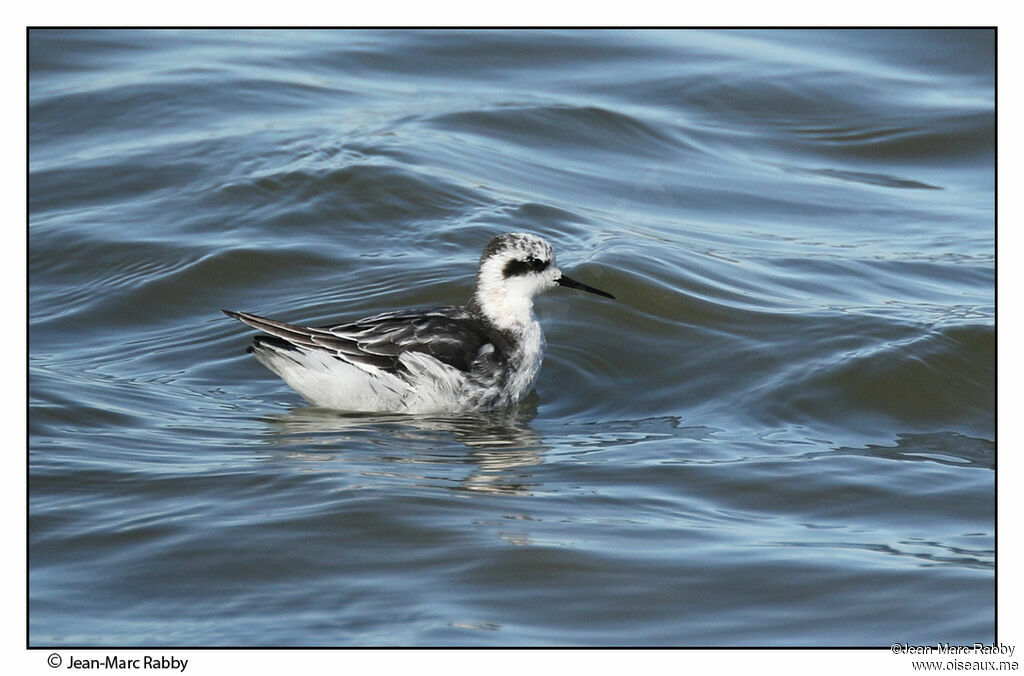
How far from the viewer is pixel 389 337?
8.81 m

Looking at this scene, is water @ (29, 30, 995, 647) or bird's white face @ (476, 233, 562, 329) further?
bird's white face @ (476, 233, 562, 329)

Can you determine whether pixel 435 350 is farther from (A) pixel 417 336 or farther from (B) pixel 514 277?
(B) pixel 514 277

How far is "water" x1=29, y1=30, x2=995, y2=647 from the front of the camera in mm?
6246

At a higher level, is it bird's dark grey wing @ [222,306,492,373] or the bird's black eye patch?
the bird's black eye patch

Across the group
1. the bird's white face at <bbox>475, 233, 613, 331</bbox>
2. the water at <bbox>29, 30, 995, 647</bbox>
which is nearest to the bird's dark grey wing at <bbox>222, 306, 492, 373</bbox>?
the bird's white face at <bbox>475, 233, 613, 331</bbox>

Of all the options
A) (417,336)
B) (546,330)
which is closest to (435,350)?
(417,336)

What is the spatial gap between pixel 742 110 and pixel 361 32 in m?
5.77

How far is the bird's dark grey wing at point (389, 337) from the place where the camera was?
8.62 metres

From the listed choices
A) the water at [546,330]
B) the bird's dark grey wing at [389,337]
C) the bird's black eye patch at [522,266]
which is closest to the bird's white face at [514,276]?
the bird's black eye patch at [522,266]

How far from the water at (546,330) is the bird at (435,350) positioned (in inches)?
7.3

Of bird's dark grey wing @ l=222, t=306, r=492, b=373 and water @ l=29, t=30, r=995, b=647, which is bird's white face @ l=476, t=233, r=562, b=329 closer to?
bird's dark grey wing @ l=222, t=306, r=492, b=373

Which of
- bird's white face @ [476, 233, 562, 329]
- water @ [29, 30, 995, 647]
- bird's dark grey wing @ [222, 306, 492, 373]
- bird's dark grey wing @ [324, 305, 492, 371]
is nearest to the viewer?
water @ [29, 30, 995, 647]

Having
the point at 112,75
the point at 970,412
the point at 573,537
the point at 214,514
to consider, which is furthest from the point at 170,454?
the point at 112,75

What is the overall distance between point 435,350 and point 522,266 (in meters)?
1.04
